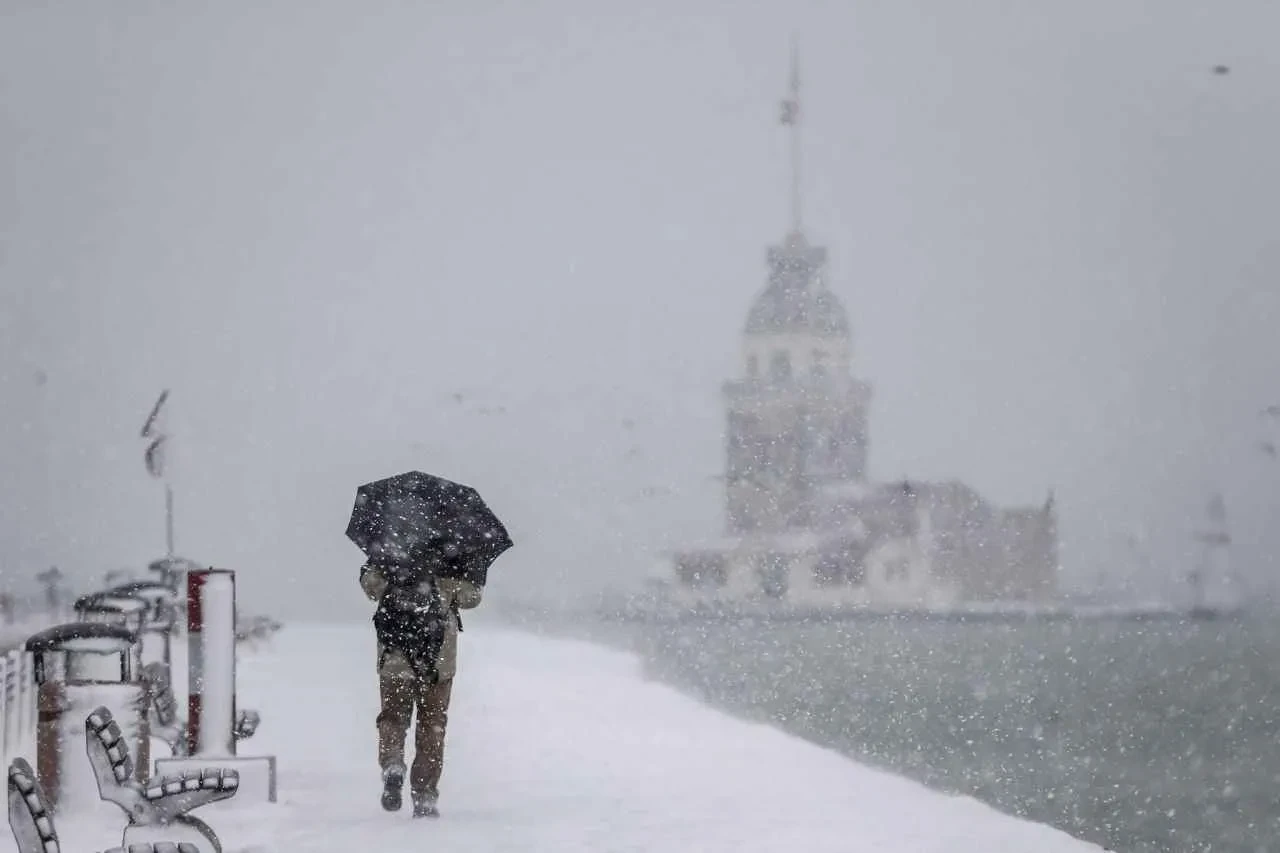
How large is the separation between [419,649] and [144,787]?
3.91 m

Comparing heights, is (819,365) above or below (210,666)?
above

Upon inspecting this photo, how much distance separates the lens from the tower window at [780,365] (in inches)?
6993

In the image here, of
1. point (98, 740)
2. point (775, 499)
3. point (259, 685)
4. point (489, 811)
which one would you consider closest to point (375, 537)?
point (489, 811)

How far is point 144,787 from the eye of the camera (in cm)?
616

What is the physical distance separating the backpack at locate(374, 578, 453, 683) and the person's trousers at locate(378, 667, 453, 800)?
3.4 inches

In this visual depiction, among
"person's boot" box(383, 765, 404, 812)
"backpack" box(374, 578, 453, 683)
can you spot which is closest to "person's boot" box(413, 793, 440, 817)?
"person's boot" box(383, 765, 404, 812)

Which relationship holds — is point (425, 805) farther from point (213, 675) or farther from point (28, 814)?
point (28, 814)

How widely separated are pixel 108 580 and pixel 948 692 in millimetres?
102120

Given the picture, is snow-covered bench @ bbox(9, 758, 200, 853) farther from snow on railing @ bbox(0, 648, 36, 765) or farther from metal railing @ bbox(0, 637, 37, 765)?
snow on railing @ bbox(0, 648, 36, 765)

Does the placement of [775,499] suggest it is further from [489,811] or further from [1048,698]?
[489,811]

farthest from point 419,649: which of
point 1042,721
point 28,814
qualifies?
point 1042,721

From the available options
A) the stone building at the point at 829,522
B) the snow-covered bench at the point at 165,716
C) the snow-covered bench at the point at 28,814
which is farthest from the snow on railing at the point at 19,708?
the stone building at the point at 829,522

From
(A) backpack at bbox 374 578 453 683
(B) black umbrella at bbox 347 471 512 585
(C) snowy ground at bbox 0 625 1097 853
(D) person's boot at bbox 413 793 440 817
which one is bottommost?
(C) snowy ground at bbox 0 625 1097 853

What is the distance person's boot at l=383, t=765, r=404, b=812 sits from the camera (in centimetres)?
1039
